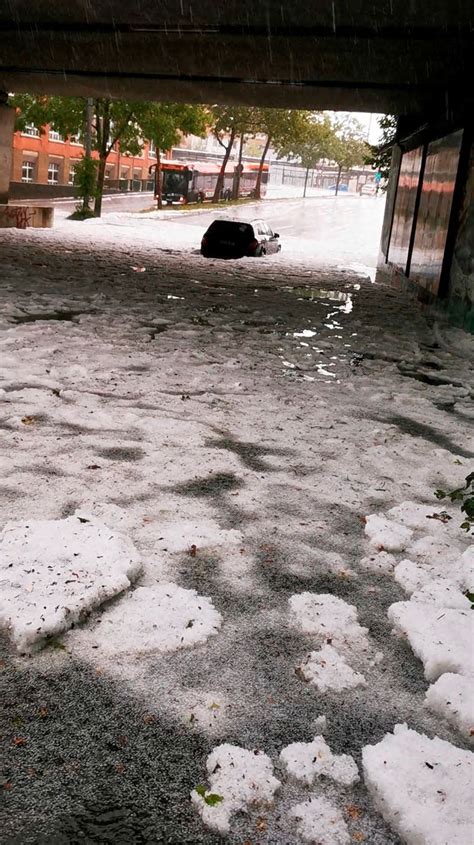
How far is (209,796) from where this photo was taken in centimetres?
225

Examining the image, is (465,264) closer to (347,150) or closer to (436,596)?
(436,596)

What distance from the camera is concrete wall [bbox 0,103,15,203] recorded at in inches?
869

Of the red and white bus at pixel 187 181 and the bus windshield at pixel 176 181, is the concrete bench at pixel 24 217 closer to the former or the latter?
the red and white bus at pixel 187 181

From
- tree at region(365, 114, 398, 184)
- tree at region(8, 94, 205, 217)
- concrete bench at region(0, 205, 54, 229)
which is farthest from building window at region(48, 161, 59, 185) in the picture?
tree at region(365, 114, 398, 184)

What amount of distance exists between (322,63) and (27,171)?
46.7 m

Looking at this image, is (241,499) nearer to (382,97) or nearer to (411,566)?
(411,566)

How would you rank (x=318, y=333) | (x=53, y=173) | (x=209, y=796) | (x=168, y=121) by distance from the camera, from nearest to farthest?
(x=209, y=796)
(x=318, y=333)
(x=168, y=121)
(x=53, y=173)

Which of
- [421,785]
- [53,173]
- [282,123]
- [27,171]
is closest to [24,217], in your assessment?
[421,785]

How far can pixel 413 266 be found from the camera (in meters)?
16.1

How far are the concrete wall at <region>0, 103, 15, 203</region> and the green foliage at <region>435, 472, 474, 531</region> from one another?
21.8m

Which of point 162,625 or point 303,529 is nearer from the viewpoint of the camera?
point 162,625

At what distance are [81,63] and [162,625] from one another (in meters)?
16.1

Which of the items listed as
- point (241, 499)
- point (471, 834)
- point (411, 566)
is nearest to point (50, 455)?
point (241, 499)

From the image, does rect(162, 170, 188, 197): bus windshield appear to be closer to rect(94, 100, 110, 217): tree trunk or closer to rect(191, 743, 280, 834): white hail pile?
rect(94, 100, 110, 217): tree trunk
